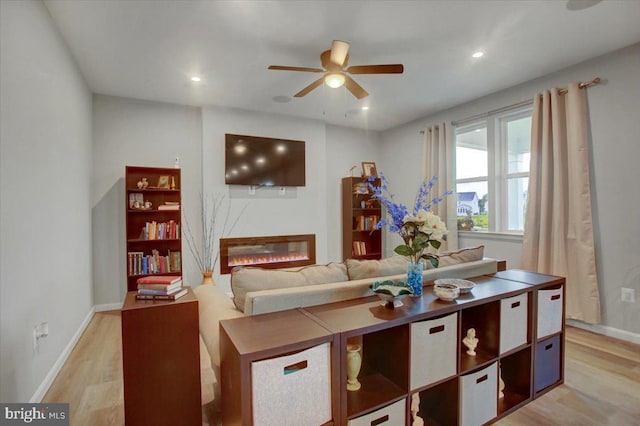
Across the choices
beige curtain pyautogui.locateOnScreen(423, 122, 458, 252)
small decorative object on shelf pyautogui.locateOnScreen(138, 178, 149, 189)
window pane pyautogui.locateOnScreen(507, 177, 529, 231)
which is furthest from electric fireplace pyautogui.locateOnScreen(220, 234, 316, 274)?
window pane pyautogui.locateOnScreen(507, 177, 529, 231)

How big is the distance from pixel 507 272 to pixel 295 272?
5.24 feet

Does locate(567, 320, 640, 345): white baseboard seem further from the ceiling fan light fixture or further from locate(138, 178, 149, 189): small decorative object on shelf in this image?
locate(138, 178, 149, 189): small decorative object on shelf

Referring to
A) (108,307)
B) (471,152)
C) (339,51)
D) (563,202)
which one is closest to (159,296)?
(339,51)

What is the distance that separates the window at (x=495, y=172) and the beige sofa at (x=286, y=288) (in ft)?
7.60

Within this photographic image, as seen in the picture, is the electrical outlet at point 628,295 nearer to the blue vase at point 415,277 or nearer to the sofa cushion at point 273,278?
the blue vase at point 415,277

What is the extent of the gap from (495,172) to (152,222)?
431cm

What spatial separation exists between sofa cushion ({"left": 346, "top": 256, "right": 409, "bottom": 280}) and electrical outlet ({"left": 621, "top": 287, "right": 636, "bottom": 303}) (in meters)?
2.39

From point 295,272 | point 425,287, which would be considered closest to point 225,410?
point 295,272

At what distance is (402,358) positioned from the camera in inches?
56.5

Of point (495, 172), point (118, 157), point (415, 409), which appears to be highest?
point (118, 157)

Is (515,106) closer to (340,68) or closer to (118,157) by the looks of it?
(340,68)

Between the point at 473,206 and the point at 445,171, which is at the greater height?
the point at 445,171

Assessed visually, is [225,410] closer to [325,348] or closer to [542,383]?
[325,348]

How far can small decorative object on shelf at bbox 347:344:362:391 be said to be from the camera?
1.41m
